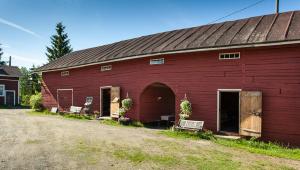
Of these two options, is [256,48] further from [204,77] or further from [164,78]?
[164,78]

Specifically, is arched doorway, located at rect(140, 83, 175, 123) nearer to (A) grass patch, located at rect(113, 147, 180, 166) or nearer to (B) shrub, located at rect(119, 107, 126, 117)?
(B) shrub, located at rect(119, 107, 126, 117)

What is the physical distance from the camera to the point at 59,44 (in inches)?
1799

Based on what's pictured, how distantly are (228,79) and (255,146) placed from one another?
3.12m

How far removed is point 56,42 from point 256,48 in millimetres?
40050

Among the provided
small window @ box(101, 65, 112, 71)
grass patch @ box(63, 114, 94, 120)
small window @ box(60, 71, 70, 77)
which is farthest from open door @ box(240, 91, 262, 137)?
small window @ box(60, 71, 70, 77)

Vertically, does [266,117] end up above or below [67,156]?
above

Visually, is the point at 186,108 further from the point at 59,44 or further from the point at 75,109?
the point at 59,44

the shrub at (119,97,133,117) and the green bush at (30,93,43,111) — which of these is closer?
the shrub at (119,97,133,117)

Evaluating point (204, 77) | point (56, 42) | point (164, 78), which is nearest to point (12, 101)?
point (56, 42)

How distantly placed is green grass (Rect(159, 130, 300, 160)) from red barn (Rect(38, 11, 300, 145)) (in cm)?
58

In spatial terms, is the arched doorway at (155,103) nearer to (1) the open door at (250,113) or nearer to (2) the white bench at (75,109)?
(1) the open door at (250,113)

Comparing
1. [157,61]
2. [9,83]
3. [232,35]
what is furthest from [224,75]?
[9,83]

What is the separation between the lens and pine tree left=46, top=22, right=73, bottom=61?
150ft

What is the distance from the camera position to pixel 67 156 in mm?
8352
